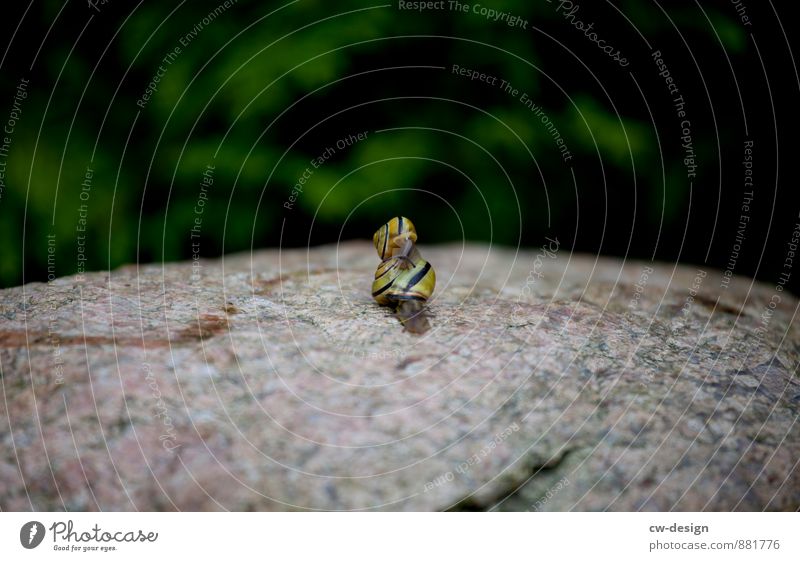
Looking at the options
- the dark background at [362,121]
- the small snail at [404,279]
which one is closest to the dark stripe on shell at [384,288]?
the small snail at [404,279]

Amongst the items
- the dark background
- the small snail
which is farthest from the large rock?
the dark background

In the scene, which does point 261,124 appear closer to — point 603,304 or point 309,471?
point 603,304

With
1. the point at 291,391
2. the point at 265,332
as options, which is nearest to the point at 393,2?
the point at 265,332

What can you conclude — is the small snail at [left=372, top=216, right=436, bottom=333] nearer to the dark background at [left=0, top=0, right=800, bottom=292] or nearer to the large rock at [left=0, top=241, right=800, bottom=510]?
the large rock at [left=0, top=241, right=800, bottom=510]
